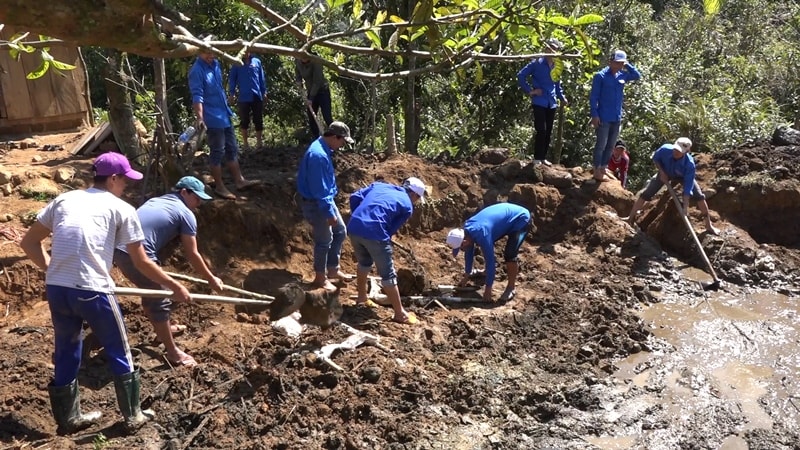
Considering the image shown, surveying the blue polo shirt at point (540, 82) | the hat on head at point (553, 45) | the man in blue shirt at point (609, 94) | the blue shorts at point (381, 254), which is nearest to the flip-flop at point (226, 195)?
the blue shorts at point (381, 254)

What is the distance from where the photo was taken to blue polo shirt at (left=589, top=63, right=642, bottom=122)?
9320 mm

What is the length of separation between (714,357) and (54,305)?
5.73 metres

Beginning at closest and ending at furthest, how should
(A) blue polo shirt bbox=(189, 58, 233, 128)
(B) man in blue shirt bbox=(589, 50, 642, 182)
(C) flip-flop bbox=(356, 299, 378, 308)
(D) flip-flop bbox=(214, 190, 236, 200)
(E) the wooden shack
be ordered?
(C) flip-flop bbox=(356, 299, 378, 308) < (A) blue polo shirt bbox=(189, 58, 233, 128) < (D) flip-flop bbox=(214, 190, 236, 200) < (B) man in blue shirt bbox=(589, 50, 642, 182) < (E) the wooden shack

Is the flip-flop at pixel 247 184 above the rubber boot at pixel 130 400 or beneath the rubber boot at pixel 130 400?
above

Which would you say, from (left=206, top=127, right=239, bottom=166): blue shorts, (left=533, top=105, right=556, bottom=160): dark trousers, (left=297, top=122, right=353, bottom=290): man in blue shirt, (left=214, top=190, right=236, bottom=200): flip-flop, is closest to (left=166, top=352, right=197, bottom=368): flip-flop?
(left=297, top=122, right=353, bottom=290): man in blue shirt

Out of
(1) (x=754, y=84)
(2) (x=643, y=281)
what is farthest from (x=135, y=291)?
(1) (x=754, y=84)

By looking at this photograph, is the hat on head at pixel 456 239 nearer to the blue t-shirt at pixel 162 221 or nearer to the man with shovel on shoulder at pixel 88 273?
the blue t-shirt at pixel 162 221

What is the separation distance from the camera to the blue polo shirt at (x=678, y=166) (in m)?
8.94

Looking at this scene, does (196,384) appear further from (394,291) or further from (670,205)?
(670,205)

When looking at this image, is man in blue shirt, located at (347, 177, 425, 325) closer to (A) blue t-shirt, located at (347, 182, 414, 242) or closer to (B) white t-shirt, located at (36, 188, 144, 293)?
(A) blue t-shirt, located at (347, 182, 414, 242)

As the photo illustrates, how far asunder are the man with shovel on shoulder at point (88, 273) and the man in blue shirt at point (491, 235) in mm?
3330

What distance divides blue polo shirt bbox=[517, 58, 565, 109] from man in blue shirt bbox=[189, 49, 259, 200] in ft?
12.8

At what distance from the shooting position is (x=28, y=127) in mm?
9812

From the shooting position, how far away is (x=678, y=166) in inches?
356
